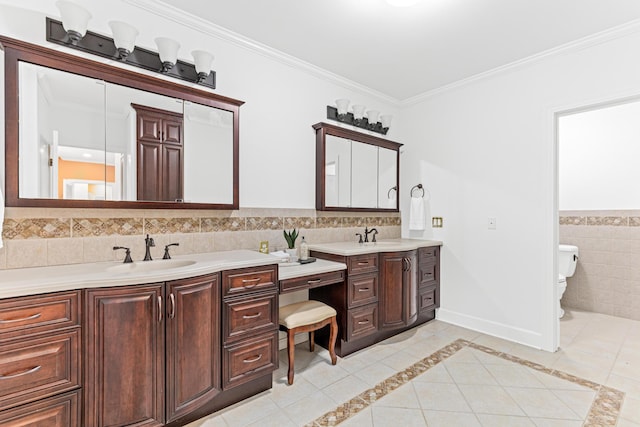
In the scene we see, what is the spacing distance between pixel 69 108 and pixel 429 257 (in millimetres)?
3113

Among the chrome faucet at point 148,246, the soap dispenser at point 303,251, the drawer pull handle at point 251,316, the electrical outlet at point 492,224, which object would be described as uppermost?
the electrical outlet at point 492,224

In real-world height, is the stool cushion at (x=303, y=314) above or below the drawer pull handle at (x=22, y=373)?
below

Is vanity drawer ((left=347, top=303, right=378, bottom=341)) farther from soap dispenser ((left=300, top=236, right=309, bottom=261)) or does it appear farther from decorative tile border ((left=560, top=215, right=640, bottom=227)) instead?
decorative tile border ((left=560, top=215, right=640, bottom=227))

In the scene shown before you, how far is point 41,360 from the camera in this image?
1.29 meters

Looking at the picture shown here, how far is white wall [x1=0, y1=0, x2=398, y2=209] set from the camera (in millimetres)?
2056

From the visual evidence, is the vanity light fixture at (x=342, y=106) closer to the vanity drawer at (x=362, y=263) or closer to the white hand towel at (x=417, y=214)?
the white hand towel at (x=417, y=214)

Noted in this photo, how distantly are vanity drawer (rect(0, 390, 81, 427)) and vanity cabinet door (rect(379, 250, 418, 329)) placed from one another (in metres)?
2.08

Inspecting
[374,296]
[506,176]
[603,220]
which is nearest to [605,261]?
[603,220]

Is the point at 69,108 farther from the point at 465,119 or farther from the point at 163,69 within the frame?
the point at 465,119

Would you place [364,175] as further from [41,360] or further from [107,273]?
[41,360]

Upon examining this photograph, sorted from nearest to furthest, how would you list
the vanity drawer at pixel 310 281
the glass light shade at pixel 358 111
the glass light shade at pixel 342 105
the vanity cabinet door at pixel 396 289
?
the vanity drawer at pixel 310 281 → the vanity cabinet door at pixel 396 289 → the glass light shade at pixel 342 105 → the glass light shade at pixel 358 111

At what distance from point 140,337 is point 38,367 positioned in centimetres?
37

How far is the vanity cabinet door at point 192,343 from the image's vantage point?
62.7 inches

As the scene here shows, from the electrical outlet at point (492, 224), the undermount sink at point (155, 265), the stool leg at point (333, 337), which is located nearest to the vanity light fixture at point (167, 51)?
the undermount sink at point (155, 265)
